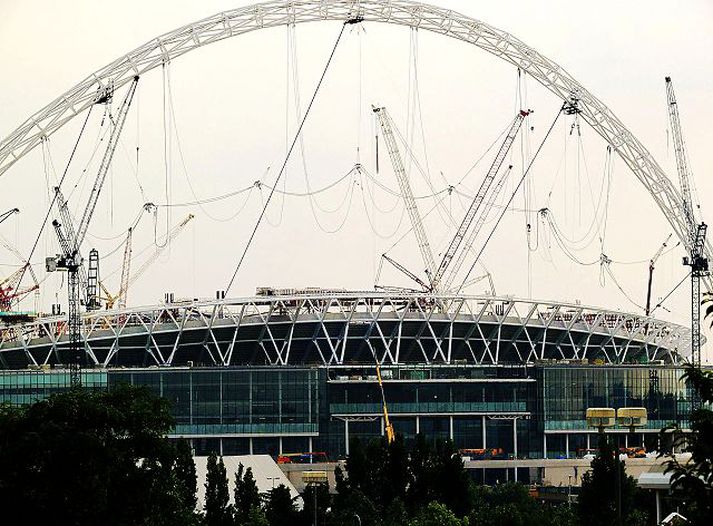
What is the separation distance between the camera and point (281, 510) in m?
118

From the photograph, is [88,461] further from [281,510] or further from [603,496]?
[603,496]

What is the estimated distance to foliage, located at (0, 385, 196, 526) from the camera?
9038 centimetres

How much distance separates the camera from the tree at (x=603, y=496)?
112 meters

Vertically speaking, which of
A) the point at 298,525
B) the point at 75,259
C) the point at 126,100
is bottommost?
the point at 298,525

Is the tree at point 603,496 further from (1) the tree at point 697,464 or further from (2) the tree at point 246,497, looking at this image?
(1) the tree at point 697,464

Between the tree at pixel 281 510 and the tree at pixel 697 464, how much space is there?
6574cm

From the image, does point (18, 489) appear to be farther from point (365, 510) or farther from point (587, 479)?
point (587, 479)

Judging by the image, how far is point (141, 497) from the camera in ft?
308

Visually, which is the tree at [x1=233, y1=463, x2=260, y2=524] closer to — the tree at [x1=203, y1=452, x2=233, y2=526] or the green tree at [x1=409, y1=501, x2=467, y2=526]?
the tree at [x1=203, y1=452, x2=233, y2=526]

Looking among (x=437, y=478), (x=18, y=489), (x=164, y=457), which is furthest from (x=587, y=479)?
(x=18, y=489)

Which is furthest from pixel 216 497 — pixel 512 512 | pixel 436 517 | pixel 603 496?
pixel 512 512

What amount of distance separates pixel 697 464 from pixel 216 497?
86.6m

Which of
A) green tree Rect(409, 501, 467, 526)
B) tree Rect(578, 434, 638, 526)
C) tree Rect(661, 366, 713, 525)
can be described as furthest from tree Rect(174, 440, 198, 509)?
tree Rect(661, 366, 713, 525)

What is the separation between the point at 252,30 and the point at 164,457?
74.2 meters
